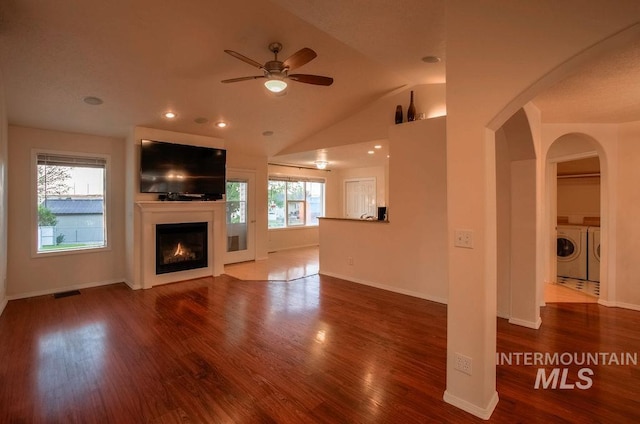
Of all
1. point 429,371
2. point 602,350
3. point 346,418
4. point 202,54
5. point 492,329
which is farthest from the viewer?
point 202,54

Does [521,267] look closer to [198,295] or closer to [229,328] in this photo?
[229,328]

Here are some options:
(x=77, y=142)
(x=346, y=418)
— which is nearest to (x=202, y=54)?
(x=77, y=142)

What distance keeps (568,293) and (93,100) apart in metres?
7.06

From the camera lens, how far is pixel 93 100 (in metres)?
3.77

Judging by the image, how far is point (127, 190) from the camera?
16.4 ft

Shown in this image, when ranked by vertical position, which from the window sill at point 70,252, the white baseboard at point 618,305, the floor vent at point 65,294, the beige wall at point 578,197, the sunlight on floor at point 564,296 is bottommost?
the floor vent at point 65,294

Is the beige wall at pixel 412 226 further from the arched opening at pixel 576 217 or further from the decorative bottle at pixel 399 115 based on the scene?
the arched opening at pixel 576 217

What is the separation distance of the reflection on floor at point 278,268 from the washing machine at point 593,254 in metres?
4.73

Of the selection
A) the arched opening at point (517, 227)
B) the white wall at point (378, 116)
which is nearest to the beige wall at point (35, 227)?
the white wall at point (378, 116)

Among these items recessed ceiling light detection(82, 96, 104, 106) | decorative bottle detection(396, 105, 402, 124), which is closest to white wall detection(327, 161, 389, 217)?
decorative bottle detection(396, 105, 402, 124)

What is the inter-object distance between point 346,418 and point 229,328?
1.78 meters

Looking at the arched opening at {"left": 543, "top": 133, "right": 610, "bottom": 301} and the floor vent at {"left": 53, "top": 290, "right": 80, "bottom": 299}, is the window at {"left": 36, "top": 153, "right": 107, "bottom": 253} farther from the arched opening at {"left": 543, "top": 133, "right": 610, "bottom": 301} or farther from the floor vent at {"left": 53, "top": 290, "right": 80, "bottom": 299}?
the arched opening at {"left": 543, "top": 133, "right": 610, "bottom": 301}

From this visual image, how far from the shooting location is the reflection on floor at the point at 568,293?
4113 millimetres

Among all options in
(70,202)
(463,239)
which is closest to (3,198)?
(70,202)
